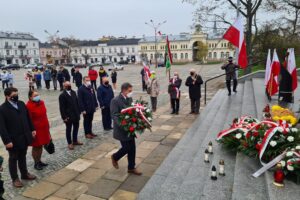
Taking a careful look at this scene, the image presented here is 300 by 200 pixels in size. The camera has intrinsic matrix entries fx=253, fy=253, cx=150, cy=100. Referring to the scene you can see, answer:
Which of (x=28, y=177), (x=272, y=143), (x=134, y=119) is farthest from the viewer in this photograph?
(x=28, y=177)

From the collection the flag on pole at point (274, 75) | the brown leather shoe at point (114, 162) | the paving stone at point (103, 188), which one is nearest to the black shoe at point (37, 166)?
the paving stone at point (103, 188)

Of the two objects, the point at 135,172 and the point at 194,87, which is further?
the point at 194,87

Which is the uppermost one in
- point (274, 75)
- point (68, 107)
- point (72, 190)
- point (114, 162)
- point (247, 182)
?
point (274, 75)

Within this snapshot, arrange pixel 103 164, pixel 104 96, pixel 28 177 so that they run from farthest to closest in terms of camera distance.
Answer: pixel 104 96, pixel 103 164, pixel 28 177

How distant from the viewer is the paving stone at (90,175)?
16.7ft

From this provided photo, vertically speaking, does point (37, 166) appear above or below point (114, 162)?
below

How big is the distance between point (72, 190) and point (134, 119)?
1.75 m

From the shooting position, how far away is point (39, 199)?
443cm

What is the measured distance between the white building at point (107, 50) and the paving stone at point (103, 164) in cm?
9459

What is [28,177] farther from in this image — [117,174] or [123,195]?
[123,195]

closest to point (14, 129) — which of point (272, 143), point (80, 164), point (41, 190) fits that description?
point (41, 190)

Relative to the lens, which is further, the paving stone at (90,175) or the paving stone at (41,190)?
the paving stone at (90,175)

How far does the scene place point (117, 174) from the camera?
5312 mm

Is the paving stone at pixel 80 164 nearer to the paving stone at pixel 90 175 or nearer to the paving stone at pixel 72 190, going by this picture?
the paving stone at pixel 90 175
